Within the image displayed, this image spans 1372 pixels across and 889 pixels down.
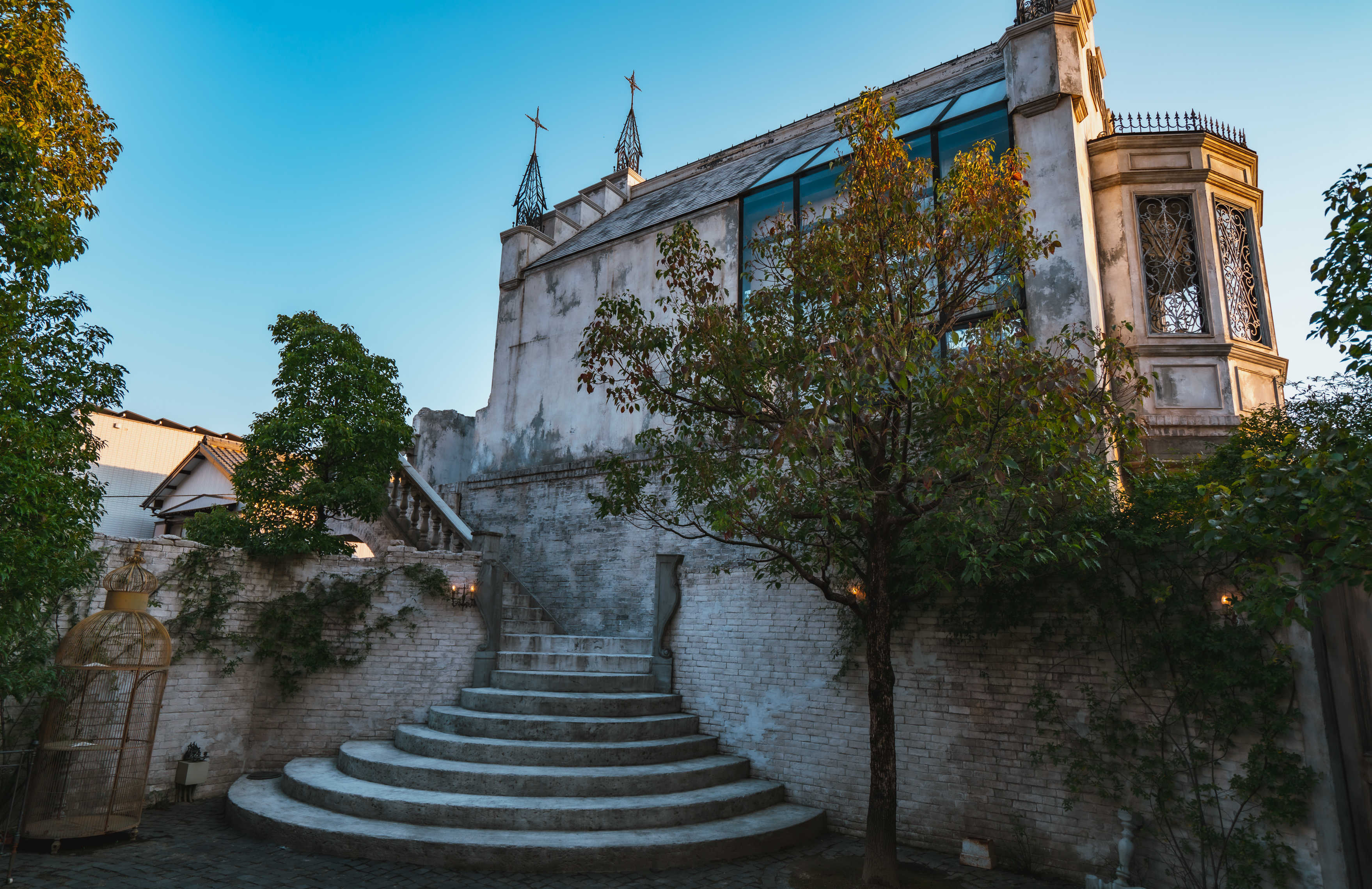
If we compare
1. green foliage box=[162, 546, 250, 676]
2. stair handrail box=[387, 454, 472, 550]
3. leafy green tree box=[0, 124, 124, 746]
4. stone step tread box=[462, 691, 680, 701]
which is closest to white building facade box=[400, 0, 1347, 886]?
stone step tread box=[462, 691, 680, 701]

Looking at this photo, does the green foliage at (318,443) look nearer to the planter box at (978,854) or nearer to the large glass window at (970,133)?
the planter box at (978,854)

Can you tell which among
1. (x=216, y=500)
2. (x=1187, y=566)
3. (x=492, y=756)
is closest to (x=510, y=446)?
(x=216, y=500)

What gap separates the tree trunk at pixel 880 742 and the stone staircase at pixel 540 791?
1.24m

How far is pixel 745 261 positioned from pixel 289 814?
9960mm

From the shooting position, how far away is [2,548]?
4.97 metres

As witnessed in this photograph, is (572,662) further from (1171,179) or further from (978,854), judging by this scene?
(1171,179)

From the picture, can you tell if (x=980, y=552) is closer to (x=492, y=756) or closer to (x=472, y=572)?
(x=492, y=756)

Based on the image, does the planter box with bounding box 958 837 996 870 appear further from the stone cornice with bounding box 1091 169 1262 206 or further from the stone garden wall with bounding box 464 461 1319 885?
the stone cornice with bounding box 1091 169 1262 206

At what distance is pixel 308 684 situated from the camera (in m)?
9.55

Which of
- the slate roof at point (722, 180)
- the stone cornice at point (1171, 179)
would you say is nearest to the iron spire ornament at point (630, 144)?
the slate roof at point (722, 180)

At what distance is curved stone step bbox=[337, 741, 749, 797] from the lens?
24.5 feet

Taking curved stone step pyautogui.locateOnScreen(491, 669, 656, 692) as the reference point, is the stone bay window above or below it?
above

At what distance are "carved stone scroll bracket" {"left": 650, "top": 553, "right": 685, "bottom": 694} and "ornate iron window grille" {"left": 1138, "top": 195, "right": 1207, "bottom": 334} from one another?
7149 mm

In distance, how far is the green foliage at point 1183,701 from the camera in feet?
19.0
